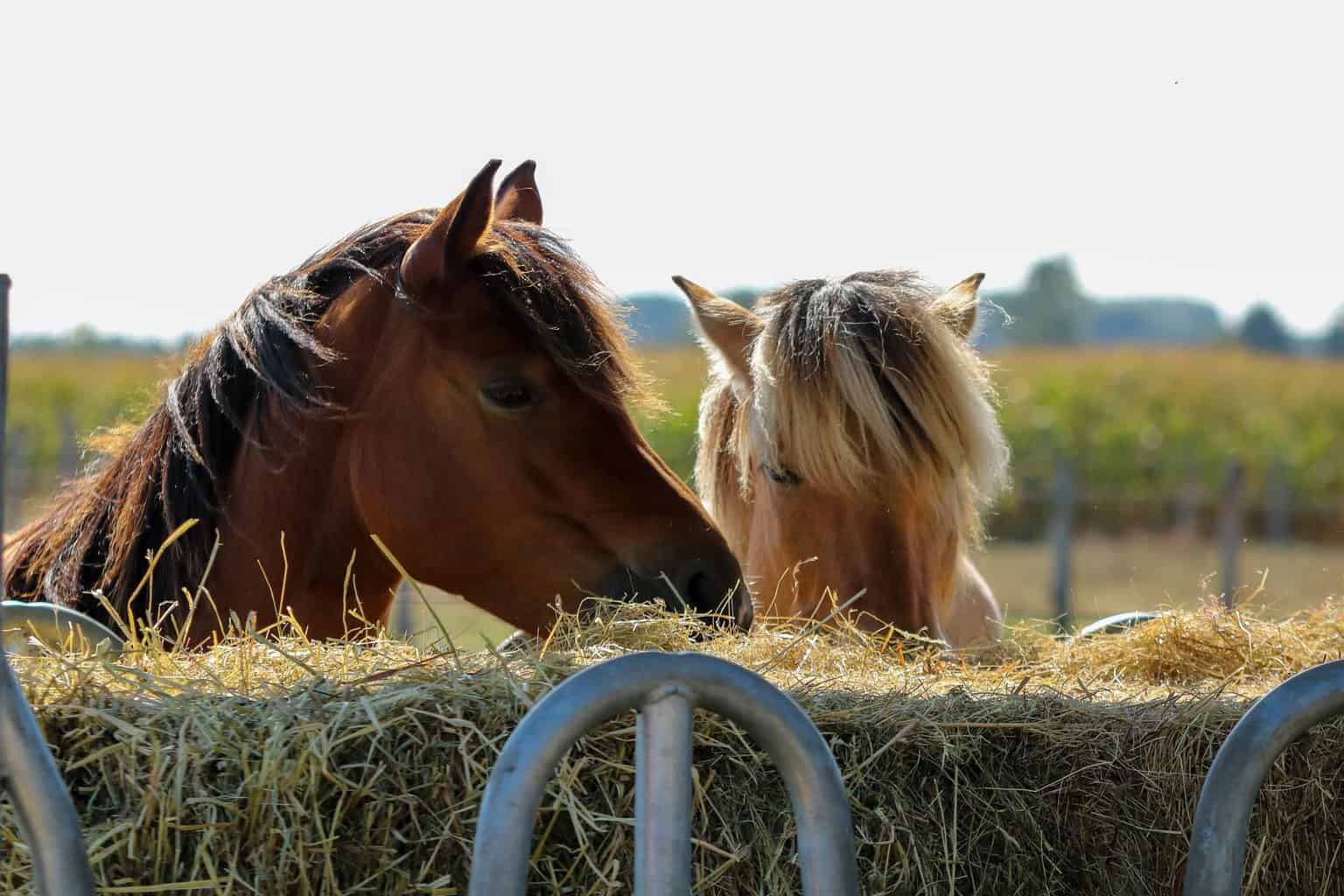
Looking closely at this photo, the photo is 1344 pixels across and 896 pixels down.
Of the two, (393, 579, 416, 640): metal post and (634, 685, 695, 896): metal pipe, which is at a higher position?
(634, 685, 695, 896): metal pipe

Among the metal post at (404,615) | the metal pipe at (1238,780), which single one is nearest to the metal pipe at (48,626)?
the metal pipe at (1238,780)

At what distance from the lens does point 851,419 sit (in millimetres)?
3340

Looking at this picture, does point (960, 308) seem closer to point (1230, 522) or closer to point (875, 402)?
point (875, 402)

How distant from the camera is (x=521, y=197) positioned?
347cm

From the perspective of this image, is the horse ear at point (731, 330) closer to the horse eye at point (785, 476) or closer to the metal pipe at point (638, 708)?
the horse eye at point (785, 476)

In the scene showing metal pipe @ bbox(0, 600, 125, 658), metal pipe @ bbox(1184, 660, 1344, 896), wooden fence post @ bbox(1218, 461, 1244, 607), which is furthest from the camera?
wooden fence post @ bbox(1218, 461, 1244, 607)

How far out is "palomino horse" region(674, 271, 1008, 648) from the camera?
3299mm

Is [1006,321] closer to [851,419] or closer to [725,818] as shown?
[851,419]

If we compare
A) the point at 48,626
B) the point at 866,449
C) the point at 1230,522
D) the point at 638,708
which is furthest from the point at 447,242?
the point at 1230,522

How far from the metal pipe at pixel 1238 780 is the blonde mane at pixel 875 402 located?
168 centimetres

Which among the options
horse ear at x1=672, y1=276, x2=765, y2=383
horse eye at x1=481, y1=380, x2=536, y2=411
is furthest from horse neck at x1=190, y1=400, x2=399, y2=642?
horse ear at x1=672, y1=276, x2=765, y2=383

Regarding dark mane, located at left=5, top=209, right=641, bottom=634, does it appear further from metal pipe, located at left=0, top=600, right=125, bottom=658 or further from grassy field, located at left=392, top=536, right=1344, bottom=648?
grassy field, located at left=392, top=536, right=1344, bottom=648

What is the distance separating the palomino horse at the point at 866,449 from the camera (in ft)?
10.8

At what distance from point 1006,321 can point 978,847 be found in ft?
7.40
